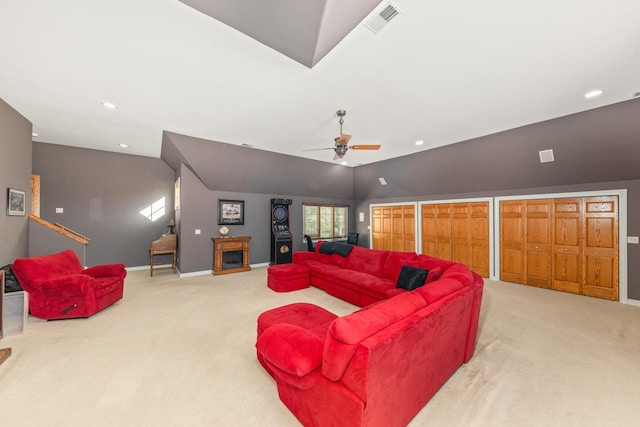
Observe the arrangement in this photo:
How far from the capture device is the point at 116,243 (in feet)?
19.9

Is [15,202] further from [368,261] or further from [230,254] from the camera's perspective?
[368,261]

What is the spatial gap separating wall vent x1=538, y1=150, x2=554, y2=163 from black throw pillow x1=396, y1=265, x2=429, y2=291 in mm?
3441

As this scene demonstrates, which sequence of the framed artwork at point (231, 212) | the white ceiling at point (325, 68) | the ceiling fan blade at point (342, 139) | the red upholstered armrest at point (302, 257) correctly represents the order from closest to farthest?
the white ceiling at point (325, 68) → the ceiling fan blade at point (342, 139) → the red upholstered armrest at point (302, 257) → the framed artwork at point (231, 212)

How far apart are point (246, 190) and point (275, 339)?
5.48m

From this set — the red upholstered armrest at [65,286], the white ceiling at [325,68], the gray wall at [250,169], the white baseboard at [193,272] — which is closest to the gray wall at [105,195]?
the white baseboard at [193,272]

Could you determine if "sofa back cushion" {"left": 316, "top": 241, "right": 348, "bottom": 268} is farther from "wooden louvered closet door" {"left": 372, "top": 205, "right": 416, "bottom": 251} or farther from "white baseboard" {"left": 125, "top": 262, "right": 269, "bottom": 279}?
"wooden louvered closet door" {"left": 372, "top": 205, "right": 416, "bottom": 251}

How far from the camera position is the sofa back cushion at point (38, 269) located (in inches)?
120

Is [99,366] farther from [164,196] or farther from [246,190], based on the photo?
Answer: [164,196]

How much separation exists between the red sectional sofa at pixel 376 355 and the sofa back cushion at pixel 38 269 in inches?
127

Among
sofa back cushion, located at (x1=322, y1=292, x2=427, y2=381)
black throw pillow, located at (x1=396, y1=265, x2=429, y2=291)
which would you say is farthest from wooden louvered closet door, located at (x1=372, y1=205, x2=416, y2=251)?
sofa back cushion, located at (x1=322, y1=292, x2=427, y2=381)

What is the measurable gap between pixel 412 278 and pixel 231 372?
223cm

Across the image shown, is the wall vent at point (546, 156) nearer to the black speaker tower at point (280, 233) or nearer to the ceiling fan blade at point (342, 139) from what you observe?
the ceiling fan blade at point (342, 139)

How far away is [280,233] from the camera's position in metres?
6.73

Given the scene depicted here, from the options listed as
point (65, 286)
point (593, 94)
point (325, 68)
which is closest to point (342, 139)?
point (325, 68)
